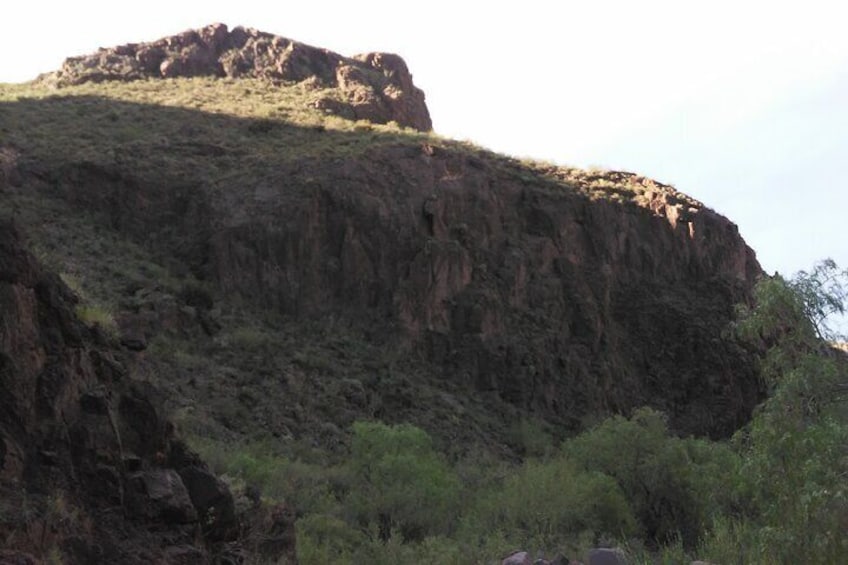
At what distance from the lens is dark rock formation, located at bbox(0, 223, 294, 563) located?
827cm

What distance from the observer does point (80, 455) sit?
29.8 ft

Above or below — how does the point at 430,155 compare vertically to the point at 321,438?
above

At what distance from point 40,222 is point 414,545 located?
2389cm

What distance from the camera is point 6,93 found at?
182ft

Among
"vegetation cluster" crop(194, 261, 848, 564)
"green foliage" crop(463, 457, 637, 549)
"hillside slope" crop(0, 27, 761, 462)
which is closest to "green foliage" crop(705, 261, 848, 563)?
"vegetation cluster" crop(194, 261, 848, 564)

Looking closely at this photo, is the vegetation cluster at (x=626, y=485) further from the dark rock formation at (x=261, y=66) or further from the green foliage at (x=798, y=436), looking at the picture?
the dark rock formation at (x=261, y=66)

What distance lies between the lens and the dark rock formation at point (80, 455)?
8.27 metres

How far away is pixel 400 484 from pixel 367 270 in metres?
17.0

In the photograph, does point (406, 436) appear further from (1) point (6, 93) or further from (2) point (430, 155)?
(1) point (6, 93)

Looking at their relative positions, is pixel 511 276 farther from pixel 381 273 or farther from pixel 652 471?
pixel 652 471

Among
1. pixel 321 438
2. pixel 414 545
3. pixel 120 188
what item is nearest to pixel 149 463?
pixel 414 545

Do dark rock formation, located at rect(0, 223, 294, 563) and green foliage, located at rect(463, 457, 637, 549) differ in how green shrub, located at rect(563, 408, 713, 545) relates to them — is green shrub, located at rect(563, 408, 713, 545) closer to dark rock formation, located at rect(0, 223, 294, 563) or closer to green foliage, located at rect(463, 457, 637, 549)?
green foliage, located at rect(463, 457, 637, 549)

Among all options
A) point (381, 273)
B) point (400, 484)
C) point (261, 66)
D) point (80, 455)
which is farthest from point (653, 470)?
point (261, 66)

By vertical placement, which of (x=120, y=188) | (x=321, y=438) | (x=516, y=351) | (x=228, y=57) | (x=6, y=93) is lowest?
(x=321, y=438)
